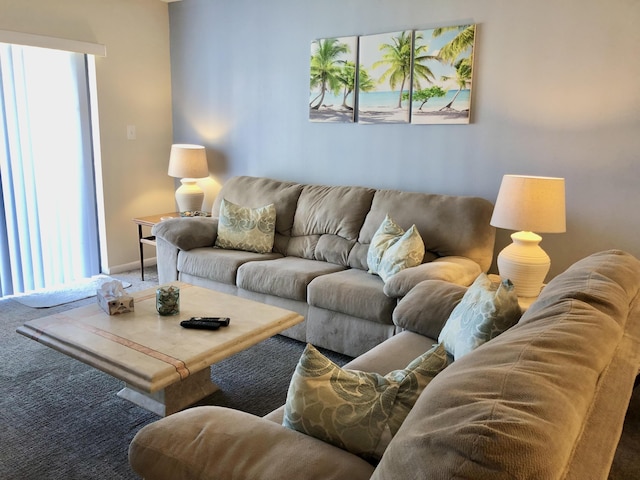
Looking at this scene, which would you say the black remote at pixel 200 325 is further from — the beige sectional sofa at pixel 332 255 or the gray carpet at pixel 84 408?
the beige sectional sofa at pixel 332 255

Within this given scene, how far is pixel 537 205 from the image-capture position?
2494 mm

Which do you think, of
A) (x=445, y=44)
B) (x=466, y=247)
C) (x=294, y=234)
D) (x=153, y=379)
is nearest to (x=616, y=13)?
(x=445, y=44)

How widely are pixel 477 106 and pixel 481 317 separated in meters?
1.94

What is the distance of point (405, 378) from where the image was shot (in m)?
1.23

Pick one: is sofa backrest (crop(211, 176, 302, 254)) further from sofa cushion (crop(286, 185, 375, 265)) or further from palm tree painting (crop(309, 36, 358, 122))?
palm tree painting (crop(309, 36, 358, 122))

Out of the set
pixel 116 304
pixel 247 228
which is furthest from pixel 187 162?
pixel 116 304

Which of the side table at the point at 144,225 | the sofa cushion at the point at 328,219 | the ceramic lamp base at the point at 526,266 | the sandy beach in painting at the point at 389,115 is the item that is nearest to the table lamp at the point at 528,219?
the ceramic lamp base at the point at 526,266

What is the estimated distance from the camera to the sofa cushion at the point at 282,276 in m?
2.98

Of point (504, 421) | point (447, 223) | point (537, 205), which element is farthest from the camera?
point (447, 223)

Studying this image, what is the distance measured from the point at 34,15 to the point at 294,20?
188 cm

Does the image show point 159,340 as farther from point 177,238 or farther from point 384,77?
point 384,77

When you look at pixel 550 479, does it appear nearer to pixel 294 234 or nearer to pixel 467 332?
pixel 467 332

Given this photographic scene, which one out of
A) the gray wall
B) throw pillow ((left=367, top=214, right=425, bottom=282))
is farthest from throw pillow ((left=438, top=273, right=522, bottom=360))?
the gray wall

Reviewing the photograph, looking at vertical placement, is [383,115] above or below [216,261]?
above
